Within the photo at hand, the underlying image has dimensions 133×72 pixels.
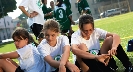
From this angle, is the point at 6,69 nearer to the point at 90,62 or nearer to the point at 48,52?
the point at 48,52

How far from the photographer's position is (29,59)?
366 cm

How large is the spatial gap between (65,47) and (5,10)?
44275mm

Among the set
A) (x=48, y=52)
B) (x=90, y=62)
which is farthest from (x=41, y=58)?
(x=90, y=62)

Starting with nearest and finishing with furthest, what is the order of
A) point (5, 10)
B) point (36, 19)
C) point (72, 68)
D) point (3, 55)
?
1. point (72, 68)
2. point (3, 55)
3. point (36, 19)
4. point (5, 10)

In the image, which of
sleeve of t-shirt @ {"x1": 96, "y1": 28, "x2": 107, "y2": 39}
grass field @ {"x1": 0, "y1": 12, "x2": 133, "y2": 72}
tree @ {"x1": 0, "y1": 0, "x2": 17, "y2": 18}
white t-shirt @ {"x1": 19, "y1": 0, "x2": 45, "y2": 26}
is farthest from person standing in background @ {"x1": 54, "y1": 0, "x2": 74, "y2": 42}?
tree @ {"x1": 0, "y1": 0, "x2": 17, "y2": 18}

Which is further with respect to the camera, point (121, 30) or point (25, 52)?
point (121, 30)

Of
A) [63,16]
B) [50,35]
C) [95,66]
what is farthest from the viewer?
[63,16]

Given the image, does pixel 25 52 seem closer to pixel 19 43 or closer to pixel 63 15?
pixel 19 43

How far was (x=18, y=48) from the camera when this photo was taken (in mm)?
3646

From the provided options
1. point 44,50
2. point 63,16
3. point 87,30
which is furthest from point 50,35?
point 63,16

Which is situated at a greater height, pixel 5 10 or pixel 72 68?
pixel 72 68

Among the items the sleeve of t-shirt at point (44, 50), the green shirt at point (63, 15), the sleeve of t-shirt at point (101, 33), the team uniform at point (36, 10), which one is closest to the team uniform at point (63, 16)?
the green shirt at point (63, 15)

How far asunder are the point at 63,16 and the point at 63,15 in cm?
3

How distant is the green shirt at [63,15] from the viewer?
8414 millimetres
